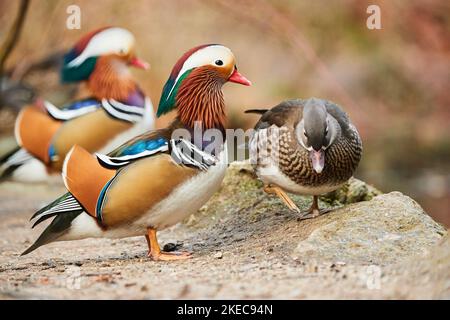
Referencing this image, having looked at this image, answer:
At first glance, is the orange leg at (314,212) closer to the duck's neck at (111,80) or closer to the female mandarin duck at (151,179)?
the female mandarin duck at (151,179)

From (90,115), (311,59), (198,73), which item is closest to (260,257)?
(198,73)

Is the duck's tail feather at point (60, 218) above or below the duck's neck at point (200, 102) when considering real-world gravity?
below

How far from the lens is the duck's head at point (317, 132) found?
3.65 metres

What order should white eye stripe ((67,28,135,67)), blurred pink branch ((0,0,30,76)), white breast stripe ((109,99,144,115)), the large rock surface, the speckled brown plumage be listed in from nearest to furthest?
the large rock surface
the speckled brown plumage
white breast stripe ((109,99,144,115))
white eye stripe ((67,28,135,67))
blurred pink branch ((0,0,30,76))

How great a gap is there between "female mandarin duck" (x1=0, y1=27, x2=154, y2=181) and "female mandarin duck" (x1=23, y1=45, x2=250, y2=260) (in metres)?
1.90

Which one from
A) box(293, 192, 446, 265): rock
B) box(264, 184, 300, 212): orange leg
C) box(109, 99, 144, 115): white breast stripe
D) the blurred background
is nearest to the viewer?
box(293, 192, 446, 265): rock

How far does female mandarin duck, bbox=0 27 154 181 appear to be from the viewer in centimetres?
569

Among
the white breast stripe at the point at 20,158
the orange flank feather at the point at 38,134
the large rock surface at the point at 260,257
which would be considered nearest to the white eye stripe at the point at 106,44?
the orange flank feather at the point at 38,134

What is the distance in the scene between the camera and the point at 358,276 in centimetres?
306

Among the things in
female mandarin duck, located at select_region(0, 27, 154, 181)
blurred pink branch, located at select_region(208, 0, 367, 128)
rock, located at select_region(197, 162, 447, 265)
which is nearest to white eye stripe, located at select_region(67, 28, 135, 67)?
female mandarin duck, located at select_region(0, 27, 154, 181)

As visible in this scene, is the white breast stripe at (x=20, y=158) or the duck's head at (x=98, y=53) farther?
the duck's head at (x=98, y=53)

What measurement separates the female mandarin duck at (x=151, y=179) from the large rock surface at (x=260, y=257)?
0.20 m

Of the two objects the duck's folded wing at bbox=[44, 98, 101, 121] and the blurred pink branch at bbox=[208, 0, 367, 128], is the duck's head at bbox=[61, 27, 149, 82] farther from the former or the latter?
the blurred pink branch at bbox=[208, 0, 367, 128]
